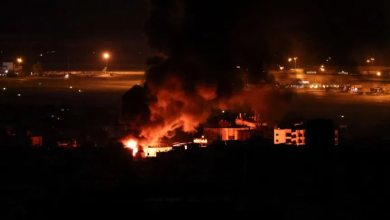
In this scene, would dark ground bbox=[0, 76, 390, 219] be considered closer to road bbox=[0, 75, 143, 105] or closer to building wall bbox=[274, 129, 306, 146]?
building wall bbox=[274, 129, 306, 146]

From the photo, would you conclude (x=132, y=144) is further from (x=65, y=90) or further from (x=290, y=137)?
(x=65, y=90)

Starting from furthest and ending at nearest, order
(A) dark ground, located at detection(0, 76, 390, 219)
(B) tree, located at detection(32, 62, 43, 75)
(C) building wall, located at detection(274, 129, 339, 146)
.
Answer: (B) tree, located at detection(32, 62, 43, 75)
(C) building wall, located at detection(274, 129, 339, 146)
(A) dark ground, located at detection(0, 76, 390, 219)

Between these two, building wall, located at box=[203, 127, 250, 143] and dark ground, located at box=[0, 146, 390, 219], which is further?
building wall, located at box=[203, 127, 250, 143]

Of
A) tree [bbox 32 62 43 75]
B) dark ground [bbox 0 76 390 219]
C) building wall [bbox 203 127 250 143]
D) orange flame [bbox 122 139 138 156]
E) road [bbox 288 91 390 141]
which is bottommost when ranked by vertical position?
dark ground [bbox 0 76 390 219]

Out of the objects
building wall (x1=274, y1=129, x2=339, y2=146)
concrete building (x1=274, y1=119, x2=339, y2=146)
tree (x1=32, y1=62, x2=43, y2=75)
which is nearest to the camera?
concrete building (x1=274, y1=119, x2=339, y2=146)

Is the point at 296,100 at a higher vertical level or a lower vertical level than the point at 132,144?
higher

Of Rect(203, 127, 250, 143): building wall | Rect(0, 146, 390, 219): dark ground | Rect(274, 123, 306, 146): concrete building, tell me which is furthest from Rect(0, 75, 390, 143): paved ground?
Rect(0, 146, 390, 219): dark ground

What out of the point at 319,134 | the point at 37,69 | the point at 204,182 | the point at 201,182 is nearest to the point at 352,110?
the point at 319,134

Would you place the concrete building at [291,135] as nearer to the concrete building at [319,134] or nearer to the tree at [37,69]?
the concrete building at [319,134]

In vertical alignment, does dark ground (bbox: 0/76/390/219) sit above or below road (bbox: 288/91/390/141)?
below

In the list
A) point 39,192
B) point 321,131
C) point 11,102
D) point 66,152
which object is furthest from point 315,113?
point 39,192

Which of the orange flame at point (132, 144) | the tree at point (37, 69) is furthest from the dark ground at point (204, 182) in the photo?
the tree at point (37, 69)

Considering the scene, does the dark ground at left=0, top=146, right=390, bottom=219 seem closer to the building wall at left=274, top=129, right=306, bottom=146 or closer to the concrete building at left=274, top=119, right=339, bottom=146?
the concrete building at left=274, top=119, right=339, bottom=146

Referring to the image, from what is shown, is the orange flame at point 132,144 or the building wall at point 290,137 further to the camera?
the building wall at point 290,137
